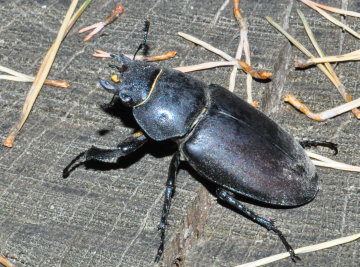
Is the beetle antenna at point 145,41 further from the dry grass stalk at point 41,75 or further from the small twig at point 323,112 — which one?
the small twig at point 323,112

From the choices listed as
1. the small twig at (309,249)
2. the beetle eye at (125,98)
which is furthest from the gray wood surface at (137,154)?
the beetle eye at (125,98)

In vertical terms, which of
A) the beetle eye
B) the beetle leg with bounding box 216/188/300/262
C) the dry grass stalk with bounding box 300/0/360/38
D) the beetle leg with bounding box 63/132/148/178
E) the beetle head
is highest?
the dry grass stalk with bounding box 300/0/360/38

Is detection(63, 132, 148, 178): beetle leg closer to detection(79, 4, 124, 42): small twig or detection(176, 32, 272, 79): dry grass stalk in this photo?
detection(176, 32, 272, 79): dry grass stalk

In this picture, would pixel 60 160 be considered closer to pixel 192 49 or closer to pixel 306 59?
pixel 192 49

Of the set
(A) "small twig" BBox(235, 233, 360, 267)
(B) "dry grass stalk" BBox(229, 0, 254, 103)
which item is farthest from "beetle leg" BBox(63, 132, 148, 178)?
(A) "small twig" BBox(235, 233, 360, 267)

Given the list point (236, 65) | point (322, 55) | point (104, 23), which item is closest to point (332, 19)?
point (322, 55)

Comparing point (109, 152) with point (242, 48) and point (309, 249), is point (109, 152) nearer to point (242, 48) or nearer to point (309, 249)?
point (242, 48)

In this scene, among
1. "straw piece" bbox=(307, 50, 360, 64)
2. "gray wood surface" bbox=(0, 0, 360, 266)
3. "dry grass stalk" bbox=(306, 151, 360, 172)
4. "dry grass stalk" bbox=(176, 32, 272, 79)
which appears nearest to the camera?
"gray wood surface" bbox=(0, 0, 360, 266)
